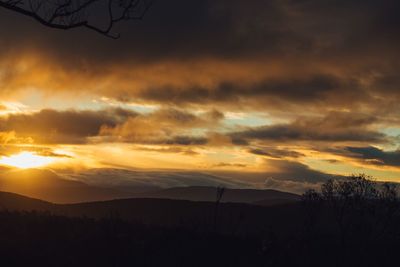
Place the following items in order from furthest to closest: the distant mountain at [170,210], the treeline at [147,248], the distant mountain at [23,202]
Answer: the distant mountain at [23,202] < the distant mountain at [170,210] < the treeline at [147,248]

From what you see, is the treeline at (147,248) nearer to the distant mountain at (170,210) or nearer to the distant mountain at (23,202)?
the distant mountain at (170,210)

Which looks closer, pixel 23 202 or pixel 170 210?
pixel 23 202

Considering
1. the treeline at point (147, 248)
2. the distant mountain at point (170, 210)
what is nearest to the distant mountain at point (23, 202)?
the distant mountain at point (170, 210)

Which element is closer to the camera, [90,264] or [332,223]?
[90,264]

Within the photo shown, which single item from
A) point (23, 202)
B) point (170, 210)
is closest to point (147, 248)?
point (170, 210)

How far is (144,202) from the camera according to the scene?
381 feet

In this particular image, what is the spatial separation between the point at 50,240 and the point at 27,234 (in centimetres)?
131

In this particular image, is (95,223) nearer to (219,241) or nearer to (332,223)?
(219,241)

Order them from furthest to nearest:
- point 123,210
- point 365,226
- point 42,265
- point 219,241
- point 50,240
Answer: point 123,210 < point 365,226 < point 219,241 < point 50,240 < point 42,265

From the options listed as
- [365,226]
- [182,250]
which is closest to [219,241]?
[182,250]

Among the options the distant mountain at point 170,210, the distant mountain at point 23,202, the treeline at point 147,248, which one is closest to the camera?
the treeline at point 147,248

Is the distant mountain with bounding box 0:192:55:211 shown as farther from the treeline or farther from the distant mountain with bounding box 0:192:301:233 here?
the treeline

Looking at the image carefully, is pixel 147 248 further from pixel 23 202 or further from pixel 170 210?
pixel 23 202

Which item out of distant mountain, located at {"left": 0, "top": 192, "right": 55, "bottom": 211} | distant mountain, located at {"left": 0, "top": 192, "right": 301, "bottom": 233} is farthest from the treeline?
distant mountain, located at {"left": 0, "top": 192, "right": 55, "bottom": 211}
